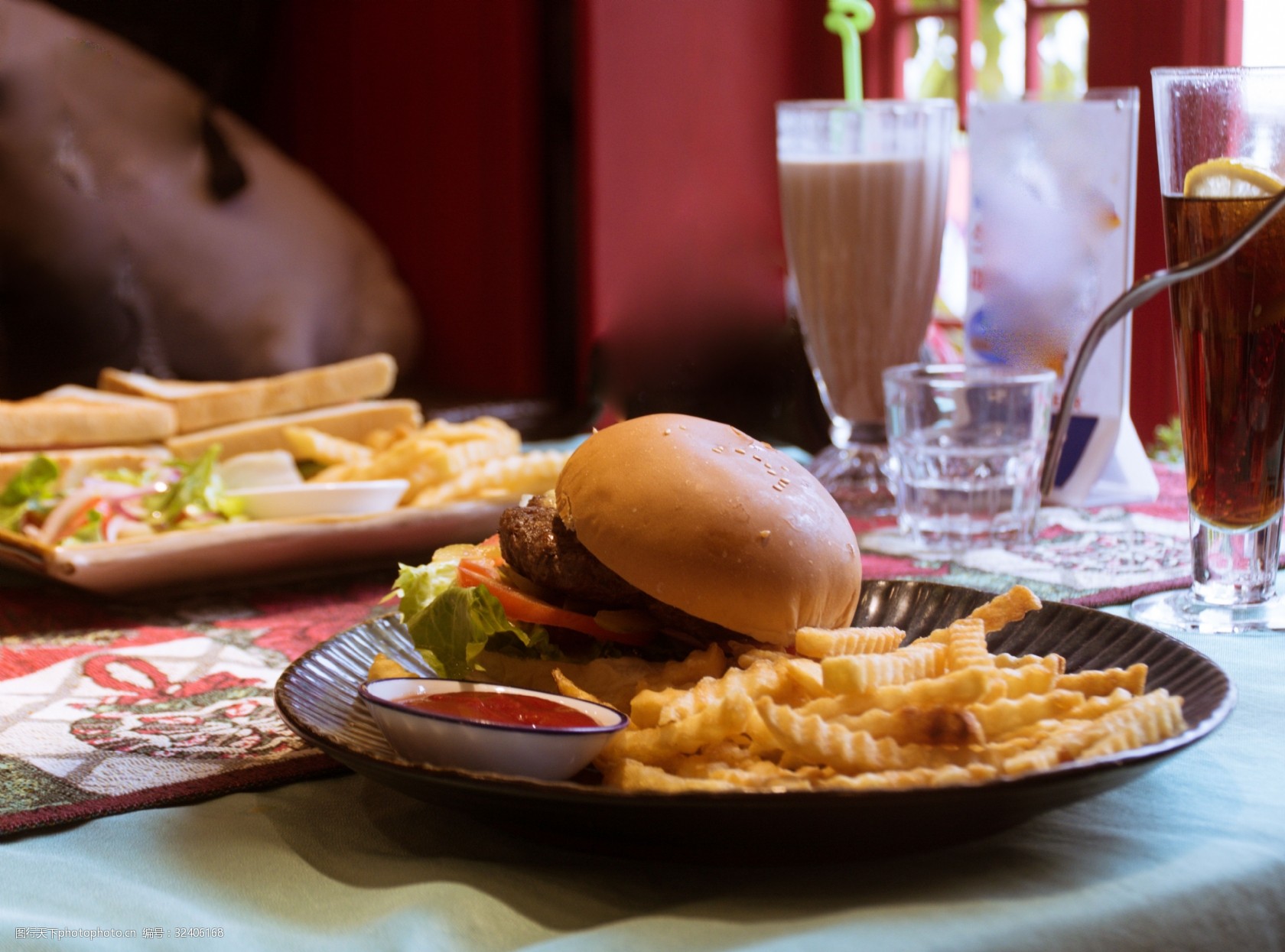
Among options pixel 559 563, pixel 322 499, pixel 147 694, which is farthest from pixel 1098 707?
pixel 322 499

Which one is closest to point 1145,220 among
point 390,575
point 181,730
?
point 390,575

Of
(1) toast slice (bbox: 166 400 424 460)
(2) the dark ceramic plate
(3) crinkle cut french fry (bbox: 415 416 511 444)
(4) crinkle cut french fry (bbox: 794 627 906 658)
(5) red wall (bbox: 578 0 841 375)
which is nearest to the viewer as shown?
(2) the dark ceramic plate

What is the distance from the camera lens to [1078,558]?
1938mm

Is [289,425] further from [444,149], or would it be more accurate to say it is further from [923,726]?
[444,149]

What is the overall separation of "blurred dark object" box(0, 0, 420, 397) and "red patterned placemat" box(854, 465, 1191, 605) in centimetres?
233

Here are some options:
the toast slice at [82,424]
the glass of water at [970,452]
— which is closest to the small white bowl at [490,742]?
the glass of water at [970,452]

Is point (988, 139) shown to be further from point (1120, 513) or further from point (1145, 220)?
point (1145, 220)

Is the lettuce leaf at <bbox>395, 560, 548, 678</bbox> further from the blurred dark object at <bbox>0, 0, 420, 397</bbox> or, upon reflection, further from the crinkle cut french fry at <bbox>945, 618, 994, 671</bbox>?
the blurred dark object at <bbox>0, 0, 420, 397</bbox>

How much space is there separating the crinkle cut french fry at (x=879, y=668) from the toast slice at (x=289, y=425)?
1.72 metres

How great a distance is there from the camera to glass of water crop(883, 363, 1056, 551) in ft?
6.63

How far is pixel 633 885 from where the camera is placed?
35.3 inches

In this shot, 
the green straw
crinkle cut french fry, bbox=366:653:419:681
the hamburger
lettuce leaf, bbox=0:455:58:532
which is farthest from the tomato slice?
the green straw

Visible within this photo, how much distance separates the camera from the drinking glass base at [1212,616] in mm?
1515

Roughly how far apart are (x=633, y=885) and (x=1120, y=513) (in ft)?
5.17
